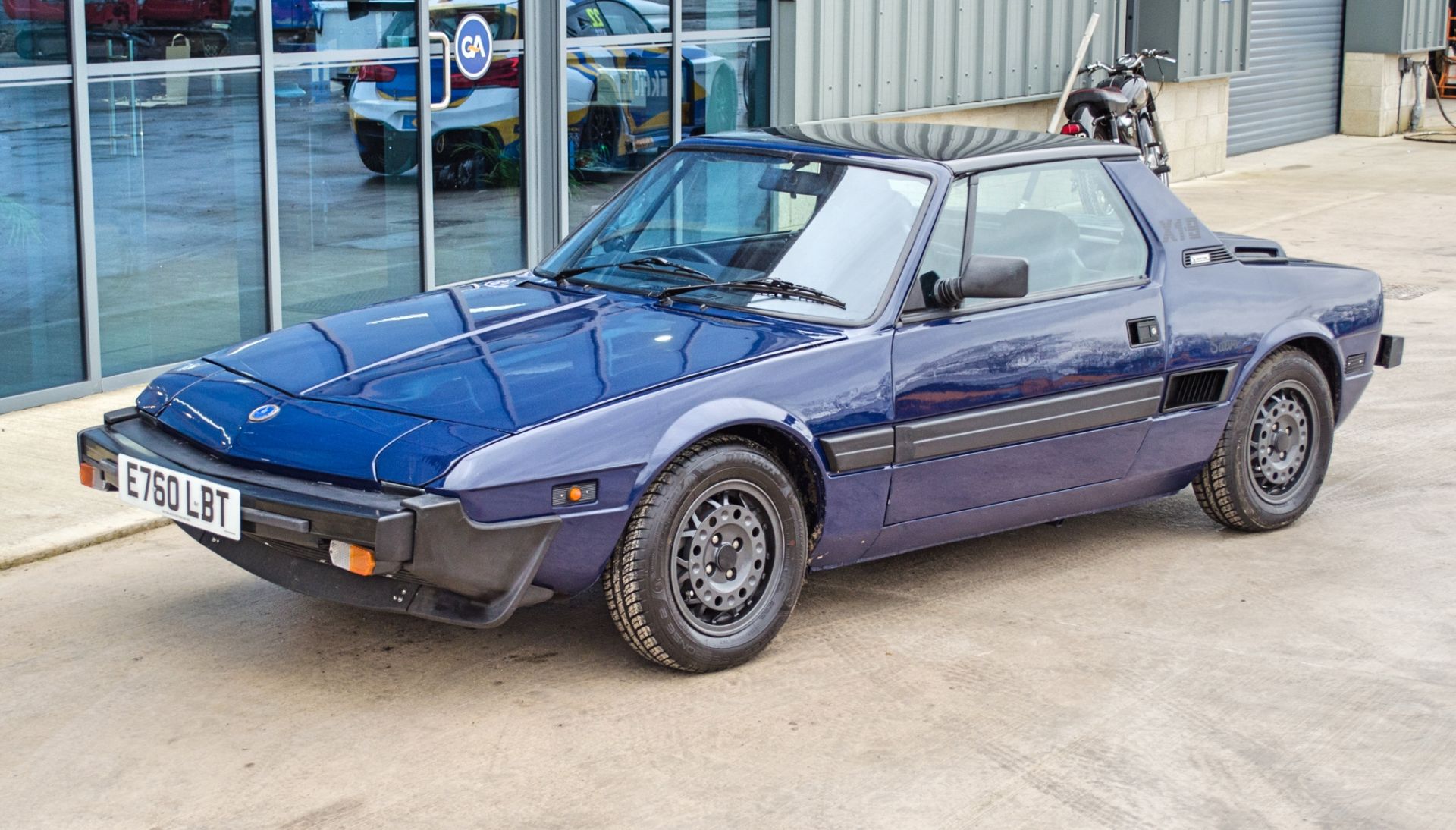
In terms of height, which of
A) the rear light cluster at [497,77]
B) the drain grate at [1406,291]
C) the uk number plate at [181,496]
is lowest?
the drain grate at [1406,291]

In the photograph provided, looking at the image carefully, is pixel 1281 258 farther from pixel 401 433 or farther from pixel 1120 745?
pixel 401 433

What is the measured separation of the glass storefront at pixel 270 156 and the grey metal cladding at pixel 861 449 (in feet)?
15.6

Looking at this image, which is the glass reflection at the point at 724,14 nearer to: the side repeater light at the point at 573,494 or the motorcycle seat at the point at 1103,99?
the motorcycle seat at the point at 1103,99

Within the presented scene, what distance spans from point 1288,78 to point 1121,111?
828cm

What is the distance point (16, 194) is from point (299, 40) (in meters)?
1.90

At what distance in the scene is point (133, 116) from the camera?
873 cm

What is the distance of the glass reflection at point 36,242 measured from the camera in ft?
27.1

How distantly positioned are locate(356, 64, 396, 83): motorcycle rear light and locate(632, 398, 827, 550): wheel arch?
223 inches

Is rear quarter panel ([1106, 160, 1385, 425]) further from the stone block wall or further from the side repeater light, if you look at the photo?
the stone block wall

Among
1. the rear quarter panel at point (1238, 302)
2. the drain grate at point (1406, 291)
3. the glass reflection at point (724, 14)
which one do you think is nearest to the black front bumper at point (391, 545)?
the rear quarter panel at point (1238, 302)

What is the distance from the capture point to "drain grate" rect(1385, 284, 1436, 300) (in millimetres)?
12219

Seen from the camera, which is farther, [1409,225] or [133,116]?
[1409,225]

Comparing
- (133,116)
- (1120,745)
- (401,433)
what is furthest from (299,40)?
(1120,745)

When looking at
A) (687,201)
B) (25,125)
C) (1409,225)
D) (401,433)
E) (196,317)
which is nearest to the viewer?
(401,433)
